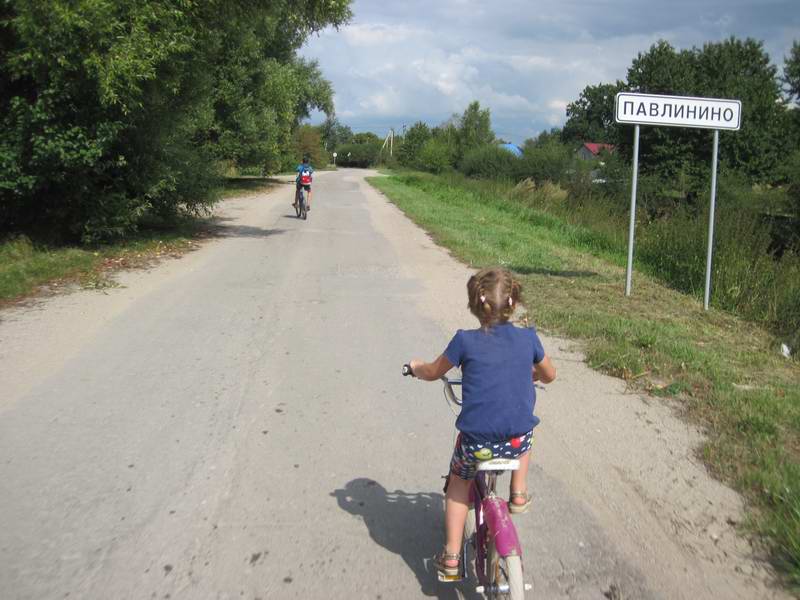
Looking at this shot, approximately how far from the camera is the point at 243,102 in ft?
95.9

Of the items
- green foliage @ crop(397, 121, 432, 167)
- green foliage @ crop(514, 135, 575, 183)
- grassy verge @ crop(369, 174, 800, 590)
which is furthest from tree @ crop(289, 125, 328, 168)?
grassy verge @ crop(369, 174, 800, 590)

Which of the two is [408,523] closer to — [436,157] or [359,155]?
[436,157]

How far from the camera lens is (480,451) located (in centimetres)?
299

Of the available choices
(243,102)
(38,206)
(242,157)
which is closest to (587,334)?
(38,206)

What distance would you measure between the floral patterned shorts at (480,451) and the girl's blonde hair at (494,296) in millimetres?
482

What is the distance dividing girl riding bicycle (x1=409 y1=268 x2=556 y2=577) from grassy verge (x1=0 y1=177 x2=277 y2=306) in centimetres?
754

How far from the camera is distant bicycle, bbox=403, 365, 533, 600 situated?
275 centimetres

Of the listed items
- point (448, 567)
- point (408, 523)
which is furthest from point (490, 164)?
point (448, 567)

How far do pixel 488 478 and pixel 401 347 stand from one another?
398 centimetres

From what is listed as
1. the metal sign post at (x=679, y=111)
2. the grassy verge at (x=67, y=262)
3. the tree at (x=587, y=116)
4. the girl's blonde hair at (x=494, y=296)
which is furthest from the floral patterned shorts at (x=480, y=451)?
the tree at (x=587, y=116)

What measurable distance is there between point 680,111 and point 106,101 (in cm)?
805

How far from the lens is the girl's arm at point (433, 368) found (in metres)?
3.10

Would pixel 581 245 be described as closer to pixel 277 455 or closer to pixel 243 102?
pixel 277 455

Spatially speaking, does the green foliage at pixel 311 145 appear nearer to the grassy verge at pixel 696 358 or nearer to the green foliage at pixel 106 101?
the green foliage at pixel 106 101
